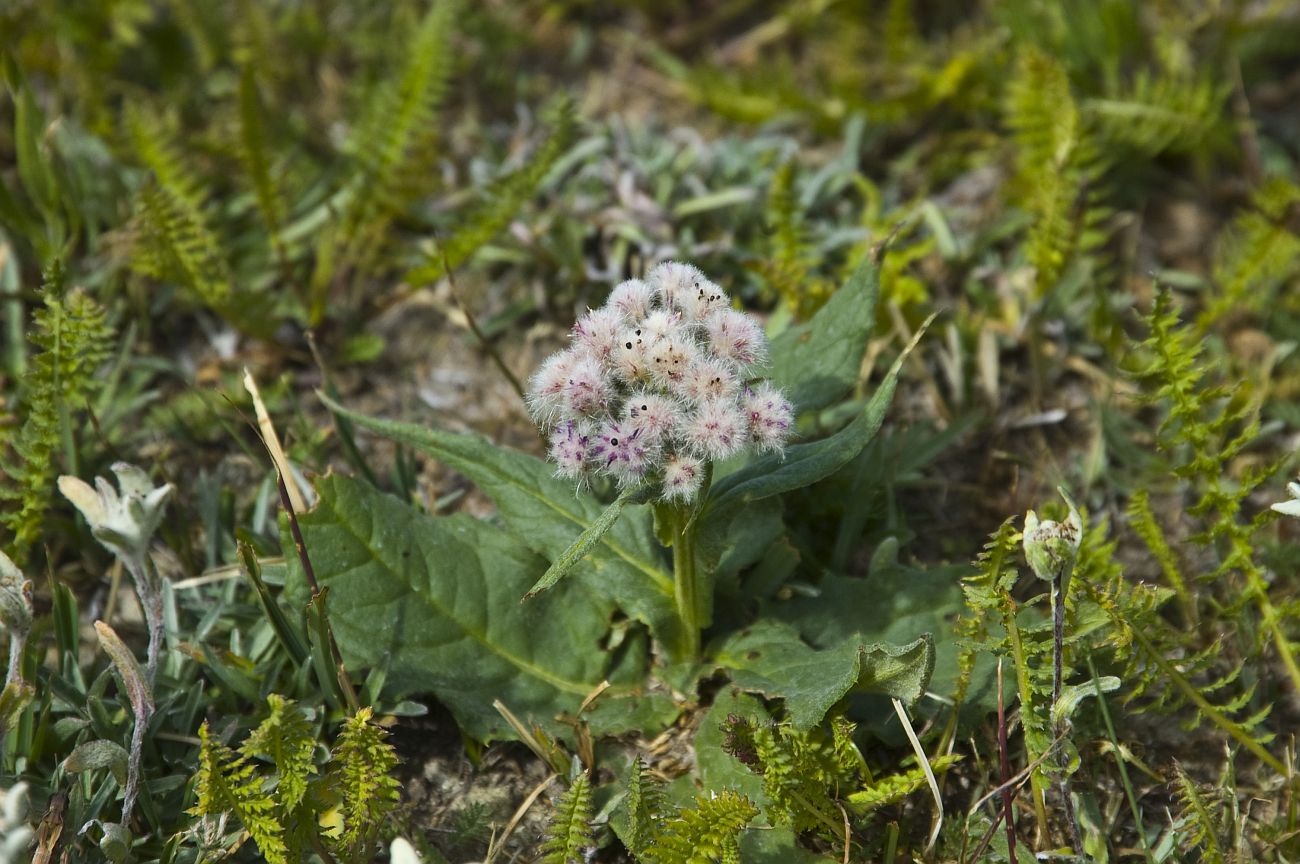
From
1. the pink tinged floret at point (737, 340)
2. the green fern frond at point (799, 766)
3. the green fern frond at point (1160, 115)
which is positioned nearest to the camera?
the pink tinged floret at point (737, 340)

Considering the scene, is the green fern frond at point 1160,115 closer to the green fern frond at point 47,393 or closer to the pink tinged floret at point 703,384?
the pink tinged floret at point 703,384

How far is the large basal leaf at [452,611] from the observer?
2959mm

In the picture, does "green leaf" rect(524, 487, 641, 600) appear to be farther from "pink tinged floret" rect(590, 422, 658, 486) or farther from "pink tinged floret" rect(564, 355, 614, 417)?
"pink tinged floret" rect(564, 355, 614, 417)

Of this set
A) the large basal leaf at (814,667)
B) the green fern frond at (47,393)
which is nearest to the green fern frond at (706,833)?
the large basal leaf at (814,667)

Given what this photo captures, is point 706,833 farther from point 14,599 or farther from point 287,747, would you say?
point 14,599

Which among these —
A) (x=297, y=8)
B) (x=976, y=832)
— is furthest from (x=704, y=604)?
(x=297, y=8)

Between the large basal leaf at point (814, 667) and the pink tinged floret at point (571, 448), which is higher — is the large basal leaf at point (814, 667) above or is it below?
below

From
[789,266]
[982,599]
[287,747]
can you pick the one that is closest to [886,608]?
[982,599]

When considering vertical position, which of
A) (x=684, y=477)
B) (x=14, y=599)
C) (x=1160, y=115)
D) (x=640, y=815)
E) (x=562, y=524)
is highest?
(x=1160, y=115)

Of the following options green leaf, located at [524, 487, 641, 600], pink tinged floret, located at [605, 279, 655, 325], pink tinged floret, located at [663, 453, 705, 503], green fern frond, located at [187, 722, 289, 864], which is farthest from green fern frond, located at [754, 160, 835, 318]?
green fern frond, located at [187, 722, 289, 864]

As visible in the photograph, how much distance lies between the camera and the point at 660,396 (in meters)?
2.51

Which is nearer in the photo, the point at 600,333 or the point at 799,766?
the point at 600,333

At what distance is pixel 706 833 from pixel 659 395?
99 cm

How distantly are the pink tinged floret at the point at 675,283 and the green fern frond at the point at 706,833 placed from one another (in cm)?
115
